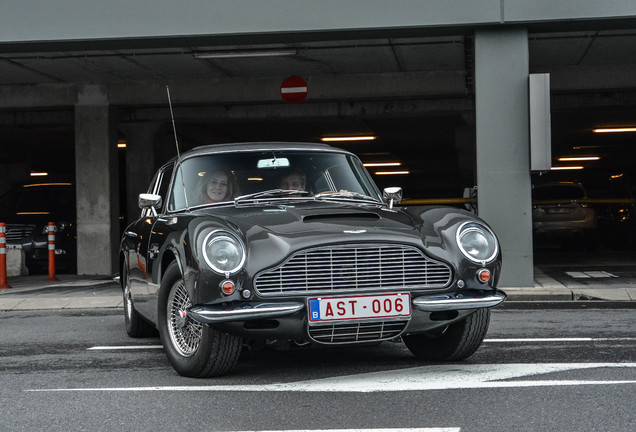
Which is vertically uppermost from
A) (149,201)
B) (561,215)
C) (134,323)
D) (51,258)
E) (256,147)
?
(256,147)

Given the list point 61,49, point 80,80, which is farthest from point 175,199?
point 80,80

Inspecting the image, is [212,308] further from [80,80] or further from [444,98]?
[444,98]

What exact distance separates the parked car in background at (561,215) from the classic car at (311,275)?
43.8 ft

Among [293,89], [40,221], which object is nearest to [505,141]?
[293,89]

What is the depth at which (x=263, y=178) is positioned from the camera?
20.1 feet

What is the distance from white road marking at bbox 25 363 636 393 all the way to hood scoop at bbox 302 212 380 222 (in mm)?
935

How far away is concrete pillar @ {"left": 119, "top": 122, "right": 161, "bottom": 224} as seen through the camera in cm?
1925

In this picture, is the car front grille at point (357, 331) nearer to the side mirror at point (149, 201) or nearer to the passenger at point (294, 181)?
the passenger at point (294, 181)

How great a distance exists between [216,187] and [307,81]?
34.4ft

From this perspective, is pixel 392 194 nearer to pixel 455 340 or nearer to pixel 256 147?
pixel 256 147

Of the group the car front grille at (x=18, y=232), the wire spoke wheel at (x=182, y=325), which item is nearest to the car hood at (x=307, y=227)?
the wire spoke wheel at (x=182, y=325)

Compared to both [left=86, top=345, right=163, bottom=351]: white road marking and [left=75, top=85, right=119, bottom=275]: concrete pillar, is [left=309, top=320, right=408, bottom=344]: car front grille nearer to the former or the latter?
[left=86, top=345, right=163, bottom=351]: white road marking

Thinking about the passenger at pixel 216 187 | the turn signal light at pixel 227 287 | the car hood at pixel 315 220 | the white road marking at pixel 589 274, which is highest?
the passenger at pixel 216 187

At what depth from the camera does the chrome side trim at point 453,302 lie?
5.02 meters
